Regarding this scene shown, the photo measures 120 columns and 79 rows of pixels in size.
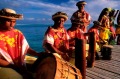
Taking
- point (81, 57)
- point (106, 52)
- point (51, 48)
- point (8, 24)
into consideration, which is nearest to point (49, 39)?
point (51, 48)

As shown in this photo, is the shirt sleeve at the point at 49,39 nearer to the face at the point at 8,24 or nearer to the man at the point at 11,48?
the man at the point at 11,48

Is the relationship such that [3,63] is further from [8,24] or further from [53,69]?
[53,69]

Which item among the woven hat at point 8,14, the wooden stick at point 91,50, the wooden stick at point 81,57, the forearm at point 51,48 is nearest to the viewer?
the woven hat at point 8,14

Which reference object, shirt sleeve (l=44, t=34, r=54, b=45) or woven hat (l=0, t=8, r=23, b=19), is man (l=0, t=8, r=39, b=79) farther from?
shirt sleeve (l=44, t=34, r=54, b=45)

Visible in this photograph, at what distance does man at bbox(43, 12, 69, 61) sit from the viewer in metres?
6.62

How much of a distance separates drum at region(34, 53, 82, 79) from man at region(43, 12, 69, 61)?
1703mm

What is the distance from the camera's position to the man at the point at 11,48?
476cm

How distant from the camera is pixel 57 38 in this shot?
22.7 feet

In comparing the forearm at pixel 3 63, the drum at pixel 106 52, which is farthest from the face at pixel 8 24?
the drum at pixel 106 52

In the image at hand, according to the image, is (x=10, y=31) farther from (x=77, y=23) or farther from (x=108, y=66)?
(x=108, y=66)

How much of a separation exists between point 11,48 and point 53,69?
886mm

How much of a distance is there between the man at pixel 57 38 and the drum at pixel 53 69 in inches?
67.1

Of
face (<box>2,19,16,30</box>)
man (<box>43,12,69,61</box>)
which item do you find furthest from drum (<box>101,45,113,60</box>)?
face (<box>2,19,16,30</box>)

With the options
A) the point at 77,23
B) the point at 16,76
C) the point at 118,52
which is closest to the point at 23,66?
the point at 16,76
